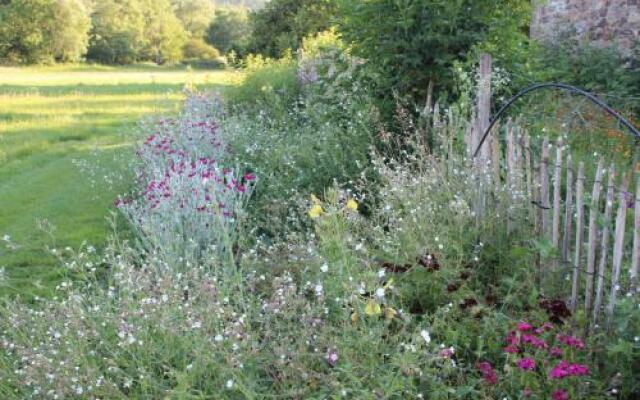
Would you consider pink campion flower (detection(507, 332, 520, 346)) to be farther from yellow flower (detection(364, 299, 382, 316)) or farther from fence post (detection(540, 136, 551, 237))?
fence post (detection(540, 136, 551, 237))

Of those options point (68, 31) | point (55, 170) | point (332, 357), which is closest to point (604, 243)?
point (332, 357)

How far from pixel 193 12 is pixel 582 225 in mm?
86935

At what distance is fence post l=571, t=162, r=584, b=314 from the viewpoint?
3330mm

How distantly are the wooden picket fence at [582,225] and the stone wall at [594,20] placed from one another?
6871 mm

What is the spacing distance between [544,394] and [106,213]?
5724 millimetres

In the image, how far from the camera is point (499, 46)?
637 cm

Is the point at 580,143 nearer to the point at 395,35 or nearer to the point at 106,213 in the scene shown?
the point at 395,35

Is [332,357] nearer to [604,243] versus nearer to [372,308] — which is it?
[372,308]

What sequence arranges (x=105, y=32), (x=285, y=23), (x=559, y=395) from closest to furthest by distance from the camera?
1. (x=559, y=395)
2. (x=285, y=23)
3. (x=105, y=32)

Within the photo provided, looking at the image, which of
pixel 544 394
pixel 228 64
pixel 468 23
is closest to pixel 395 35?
pixel 468 23

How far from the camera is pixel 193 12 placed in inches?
3327

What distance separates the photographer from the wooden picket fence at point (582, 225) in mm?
3170

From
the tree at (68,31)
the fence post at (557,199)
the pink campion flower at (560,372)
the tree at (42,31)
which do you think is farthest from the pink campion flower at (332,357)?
the tree at (68,31)

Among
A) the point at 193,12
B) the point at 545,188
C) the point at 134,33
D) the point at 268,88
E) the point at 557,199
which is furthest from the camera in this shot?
the point at 193,12
